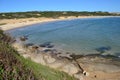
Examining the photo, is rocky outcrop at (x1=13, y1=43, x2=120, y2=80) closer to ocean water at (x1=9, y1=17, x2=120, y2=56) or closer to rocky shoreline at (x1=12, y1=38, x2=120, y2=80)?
rocky shoreline at (x1=12, y1=38, x2=120, y2=80)

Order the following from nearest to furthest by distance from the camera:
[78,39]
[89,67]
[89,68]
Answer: [89,68] → [89,67] → [78,39]

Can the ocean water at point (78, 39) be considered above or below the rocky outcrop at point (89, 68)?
below

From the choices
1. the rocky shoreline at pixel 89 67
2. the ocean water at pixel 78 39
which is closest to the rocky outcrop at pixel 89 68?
the rocky shoreline at pixel 89 67

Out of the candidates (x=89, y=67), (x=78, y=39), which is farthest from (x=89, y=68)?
(x=78, y=39)

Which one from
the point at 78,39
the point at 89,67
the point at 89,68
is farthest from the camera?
the point at 78,39

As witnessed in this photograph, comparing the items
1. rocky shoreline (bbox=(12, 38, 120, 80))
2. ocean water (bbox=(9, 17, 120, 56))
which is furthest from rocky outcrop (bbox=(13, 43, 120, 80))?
ocean water (bbox=(9, 17, 120, 56))

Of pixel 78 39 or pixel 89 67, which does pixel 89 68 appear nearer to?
pixel 89 67

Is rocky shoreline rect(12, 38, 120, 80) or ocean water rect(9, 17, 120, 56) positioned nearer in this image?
rocky shoreline rect(12, 38, 120, 80)

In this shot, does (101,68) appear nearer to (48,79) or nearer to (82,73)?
(82,73)

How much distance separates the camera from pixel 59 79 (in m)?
8.47

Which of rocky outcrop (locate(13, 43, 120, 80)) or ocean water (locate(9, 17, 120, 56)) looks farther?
ocean water (locate(9, 17, 120, 56))

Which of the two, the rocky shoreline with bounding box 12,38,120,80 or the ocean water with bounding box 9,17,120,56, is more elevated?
the rocky shoreline with bounding box 12,38,120,80

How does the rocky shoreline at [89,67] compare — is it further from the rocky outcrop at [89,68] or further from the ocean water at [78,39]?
the ocean water at [78,39]

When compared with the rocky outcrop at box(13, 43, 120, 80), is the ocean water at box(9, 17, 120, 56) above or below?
below
